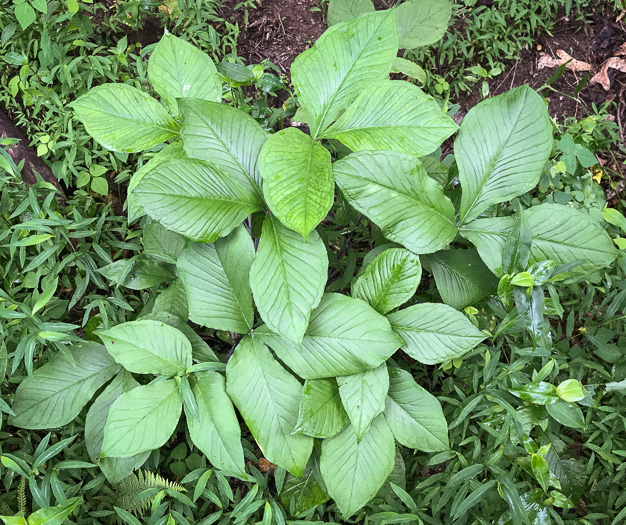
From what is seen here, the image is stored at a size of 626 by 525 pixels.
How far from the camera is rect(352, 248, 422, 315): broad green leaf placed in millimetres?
1342

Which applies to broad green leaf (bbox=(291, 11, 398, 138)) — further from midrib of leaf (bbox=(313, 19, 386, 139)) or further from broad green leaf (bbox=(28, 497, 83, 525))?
broad green leaf (bbox=(28, 497, 83, 525))

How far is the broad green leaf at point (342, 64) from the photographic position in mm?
1382

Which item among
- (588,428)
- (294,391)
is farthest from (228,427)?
(588,428)

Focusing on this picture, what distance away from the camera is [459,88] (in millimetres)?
2693

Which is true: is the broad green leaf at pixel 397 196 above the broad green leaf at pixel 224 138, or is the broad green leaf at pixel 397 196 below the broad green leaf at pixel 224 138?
below

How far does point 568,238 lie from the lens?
4.52ft

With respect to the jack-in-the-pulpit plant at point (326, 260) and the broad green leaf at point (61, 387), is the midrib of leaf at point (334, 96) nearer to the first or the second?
the jack-in-the-pulpit plant at point (326, 260)

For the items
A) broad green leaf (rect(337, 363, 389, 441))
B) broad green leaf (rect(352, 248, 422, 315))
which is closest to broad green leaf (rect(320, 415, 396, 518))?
broad green leaf (rect(337, 363, 389, 441))

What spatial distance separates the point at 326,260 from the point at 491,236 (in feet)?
1.95

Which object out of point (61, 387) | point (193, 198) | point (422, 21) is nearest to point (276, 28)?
point (422, 21)

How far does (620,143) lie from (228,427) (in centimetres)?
286

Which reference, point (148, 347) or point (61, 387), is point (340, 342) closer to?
point (148, 347)

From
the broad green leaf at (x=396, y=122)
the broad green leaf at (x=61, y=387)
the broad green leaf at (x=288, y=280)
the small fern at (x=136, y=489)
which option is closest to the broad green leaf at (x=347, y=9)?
the broad green leaf at (x=396, y=122)

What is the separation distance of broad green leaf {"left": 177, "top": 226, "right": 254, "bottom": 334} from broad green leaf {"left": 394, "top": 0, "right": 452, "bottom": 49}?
1.12 metres
